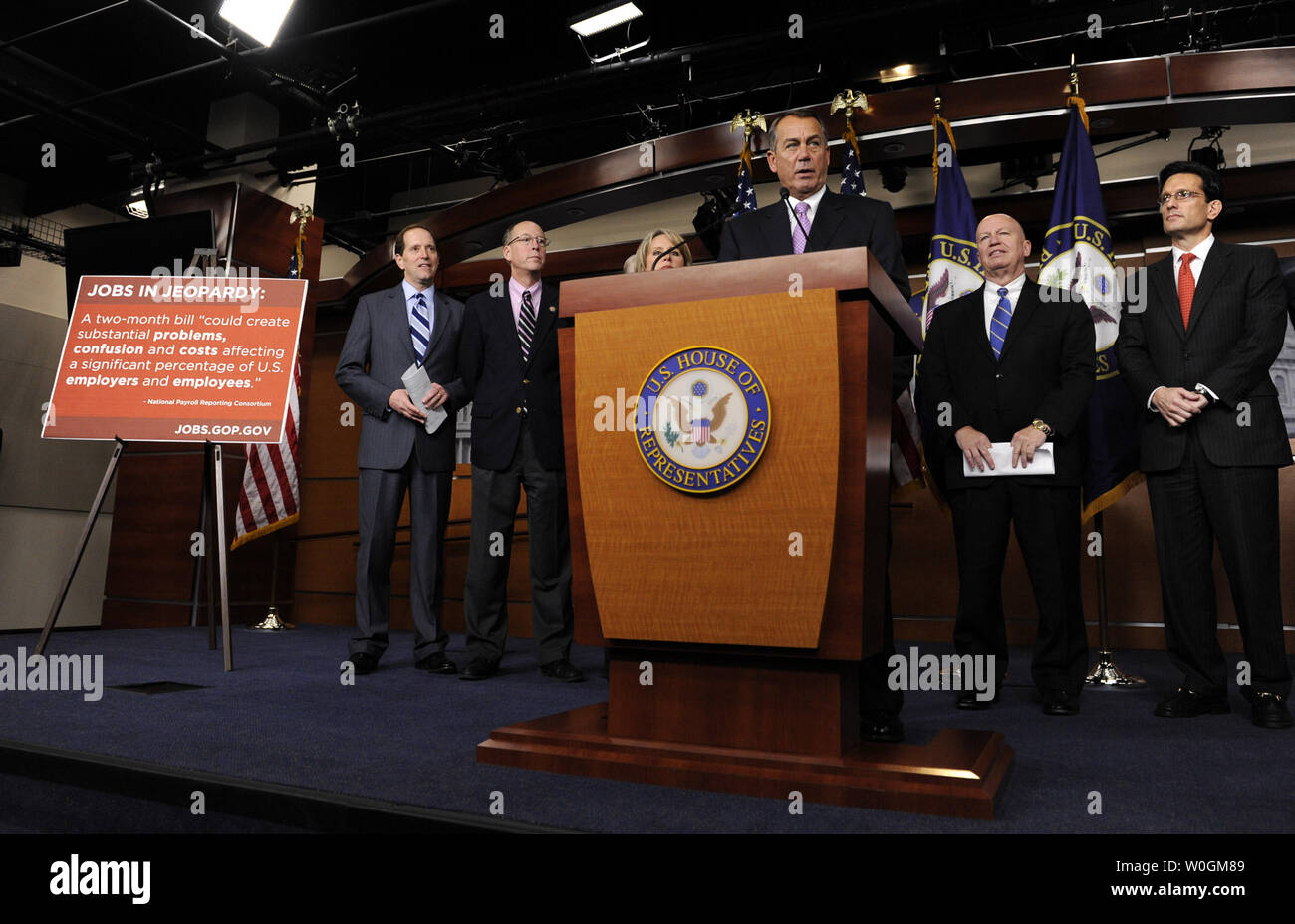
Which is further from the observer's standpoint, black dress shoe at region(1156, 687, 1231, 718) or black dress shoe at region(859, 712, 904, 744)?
black dress shoe at region(1156, 687, 1231, 718)

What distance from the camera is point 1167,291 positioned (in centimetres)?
260

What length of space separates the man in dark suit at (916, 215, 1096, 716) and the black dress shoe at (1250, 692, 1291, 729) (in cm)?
42

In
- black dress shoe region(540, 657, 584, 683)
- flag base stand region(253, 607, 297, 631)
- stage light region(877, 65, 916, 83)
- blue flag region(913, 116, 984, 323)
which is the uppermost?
stage light region(877, 65, 916, 83)

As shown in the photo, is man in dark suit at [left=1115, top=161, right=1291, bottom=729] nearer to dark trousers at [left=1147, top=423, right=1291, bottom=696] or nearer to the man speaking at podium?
dark trousers at [left=1147, top=423, right=1291, bottom=696]

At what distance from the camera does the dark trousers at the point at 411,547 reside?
320 centimetres

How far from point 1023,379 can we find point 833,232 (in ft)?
3.29

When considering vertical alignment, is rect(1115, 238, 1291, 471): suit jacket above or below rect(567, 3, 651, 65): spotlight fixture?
below

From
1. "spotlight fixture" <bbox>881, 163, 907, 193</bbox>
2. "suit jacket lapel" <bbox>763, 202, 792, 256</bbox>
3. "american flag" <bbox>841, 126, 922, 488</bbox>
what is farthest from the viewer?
"spotlight fixture" <bbox>881, 163, 907, 193</bbox>

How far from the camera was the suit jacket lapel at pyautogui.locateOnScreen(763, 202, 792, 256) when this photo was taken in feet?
6.44

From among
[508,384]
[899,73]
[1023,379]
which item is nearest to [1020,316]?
[1023,379]

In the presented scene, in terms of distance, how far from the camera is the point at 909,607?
15.7ft

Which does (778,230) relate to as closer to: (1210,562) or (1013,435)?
(1013,435)

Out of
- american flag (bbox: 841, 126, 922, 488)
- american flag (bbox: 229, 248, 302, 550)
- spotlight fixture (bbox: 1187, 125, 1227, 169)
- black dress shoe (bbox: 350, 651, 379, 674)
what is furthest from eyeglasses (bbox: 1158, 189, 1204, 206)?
american flag (bbox: 229, 248, 302, 550)
